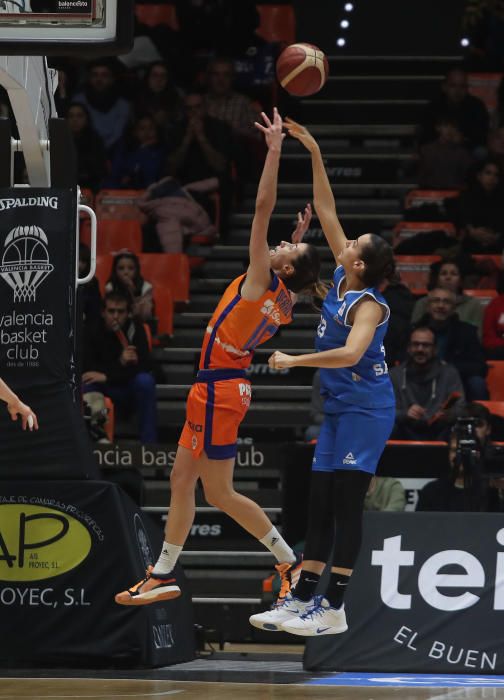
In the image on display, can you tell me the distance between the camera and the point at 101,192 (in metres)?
16.2

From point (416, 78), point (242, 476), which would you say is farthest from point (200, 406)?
point (416, 78)

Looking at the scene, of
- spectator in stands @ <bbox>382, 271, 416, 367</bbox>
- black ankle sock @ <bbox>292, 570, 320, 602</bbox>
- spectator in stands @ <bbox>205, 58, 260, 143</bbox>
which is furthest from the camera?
spectator in stands @ <bbox>205, 58, 260, 143</bbox>

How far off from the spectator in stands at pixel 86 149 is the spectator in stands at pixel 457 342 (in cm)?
497

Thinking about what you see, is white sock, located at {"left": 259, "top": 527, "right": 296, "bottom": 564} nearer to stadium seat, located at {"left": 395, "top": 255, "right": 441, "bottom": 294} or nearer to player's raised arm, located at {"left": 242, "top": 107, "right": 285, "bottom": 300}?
player's raised arm, located at {"left": 242, "top": 107, "right": 285, "bottom": 300}

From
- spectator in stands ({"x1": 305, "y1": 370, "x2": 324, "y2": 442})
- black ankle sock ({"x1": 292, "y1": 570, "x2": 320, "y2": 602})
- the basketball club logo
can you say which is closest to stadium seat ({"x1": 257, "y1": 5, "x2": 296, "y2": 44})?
spectator in stands ({"x1": 305, "y1": 370, "x2": 324, "y2": 442})

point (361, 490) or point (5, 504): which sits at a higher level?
point (361, 490)

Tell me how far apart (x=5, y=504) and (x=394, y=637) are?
2.73m

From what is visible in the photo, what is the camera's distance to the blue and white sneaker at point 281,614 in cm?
781

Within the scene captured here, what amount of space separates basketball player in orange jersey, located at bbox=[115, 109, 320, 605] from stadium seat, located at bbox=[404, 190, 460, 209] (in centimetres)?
831

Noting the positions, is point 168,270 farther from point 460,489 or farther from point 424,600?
point 424,600

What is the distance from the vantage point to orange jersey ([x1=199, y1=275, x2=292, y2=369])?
811 cm

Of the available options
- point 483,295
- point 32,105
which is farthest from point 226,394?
point 483,295

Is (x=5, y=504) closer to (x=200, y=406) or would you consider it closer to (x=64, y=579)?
(x=64, y=579)

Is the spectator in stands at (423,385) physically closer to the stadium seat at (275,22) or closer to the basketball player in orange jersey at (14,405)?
the basketball player in orange jersey at (14,405)
